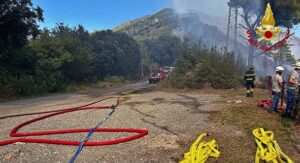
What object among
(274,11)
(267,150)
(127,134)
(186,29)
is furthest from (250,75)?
(186,29)

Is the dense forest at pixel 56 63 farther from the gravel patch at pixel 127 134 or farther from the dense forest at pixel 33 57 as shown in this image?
the gravel patch at pixel 127 134

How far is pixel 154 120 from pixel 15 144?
14.7ft

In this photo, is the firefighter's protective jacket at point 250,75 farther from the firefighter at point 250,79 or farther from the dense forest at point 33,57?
the dense forest at point 33,57

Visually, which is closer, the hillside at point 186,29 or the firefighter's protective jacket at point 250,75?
the firefighter's protective jacket at point 250,75

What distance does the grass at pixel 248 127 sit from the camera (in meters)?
7.21

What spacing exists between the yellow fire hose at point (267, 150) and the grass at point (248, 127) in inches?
6.1

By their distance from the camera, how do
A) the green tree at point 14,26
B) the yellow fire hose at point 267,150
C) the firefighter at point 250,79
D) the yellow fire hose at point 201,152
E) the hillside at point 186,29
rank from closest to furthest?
the yellow fire hose at point 201,152 → the yellow fire hose at point 267,150 → the firefighter at point 250,79 → the green tree at point 14,26 → the hillside at point 186,29

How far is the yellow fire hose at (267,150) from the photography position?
6.66 m

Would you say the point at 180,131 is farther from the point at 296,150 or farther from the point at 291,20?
the point at 291,20

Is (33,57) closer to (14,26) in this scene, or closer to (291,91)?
(14,26)

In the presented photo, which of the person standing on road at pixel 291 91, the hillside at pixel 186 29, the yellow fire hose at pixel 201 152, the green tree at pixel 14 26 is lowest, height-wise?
the yellow fire hose at pixel 201 152

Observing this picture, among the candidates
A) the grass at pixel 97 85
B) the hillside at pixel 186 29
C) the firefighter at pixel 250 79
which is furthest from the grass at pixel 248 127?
the hillside at pixel 186 29

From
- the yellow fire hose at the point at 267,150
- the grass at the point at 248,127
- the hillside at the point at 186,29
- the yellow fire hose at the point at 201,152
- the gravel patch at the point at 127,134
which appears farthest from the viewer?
the hillside at the point at 186,29

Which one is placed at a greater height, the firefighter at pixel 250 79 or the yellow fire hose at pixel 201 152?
the firefighter at pixel 250 79
